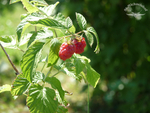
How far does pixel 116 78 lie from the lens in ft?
8.55

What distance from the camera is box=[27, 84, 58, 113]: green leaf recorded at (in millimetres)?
825

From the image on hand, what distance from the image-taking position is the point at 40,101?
83cm

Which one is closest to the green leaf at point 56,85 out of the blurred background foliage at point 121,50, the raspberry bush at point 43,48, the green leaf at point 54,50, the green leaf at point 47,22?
the raspberry bush at point 43,48

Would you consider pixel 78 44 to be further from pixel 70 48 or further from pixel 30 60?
pixel 30 60

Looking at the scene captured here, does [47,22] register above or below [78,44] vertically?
above

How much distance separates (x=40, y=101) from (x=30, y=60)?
158 mm

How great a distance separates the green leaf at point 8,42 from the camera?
976 mm

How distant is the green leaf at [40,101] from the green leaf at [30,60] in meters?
0.11

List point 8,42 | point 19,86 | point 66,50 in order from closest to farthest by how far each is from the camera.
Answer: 1. point 66,50
2. point 19,86
3. point 8,42

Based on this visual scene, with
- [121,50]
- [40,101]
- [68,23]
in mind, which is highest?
[68,23]

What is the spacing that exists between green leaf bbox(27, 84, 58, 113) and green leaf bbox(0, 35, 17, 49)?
0.22m

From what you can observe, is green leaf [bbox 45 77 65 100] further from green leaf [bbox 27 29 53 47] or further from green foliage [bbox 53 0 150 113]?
green foliage [bbox 53 0 150 113]

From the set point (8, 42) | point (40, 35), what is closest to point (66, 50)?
point (40, 35)

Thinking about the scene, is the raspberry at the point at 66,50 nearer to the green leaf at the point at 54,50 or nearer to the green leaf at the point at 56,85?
the green leaf at the point at 54,50
